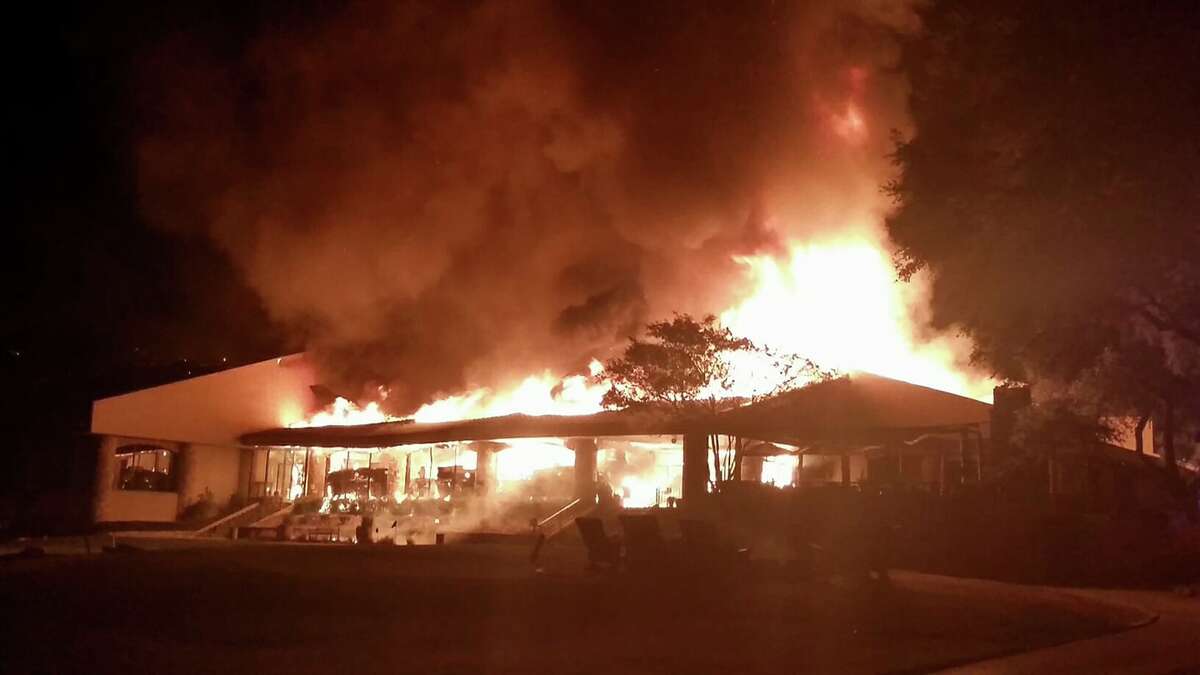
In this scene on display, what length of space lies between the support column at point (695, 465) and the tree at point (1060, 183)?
33.5 ft

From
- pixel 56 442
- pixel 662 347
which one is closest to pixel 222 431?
pixel 56 442

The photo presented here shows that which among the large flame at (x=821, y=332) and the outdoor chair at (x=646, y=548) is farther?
the large flame at (x=821, y=332)

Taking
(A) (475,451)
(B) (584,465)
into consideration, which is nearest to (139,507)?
(A) (475,451)

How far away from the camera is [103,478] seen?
115 feet

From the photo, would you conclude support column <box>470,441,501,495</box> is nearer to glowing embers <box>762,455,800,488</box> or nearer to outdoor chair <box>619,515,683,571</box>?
glowing embers <box>762,455,800,488</box>

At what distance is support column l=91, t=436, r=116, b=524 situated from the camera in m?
34.7

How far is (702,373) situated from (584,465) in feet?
20.6

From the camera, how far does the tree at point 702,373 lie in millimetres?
25781

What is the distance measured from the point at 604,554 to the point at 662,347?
7839 millimetres

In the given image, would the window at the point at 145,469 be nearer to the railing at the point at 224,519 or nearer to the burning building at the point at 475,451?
the burning building at the point at 475,451

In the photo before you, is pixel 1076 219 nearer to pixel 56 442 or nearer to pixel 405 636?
pixel 405 636

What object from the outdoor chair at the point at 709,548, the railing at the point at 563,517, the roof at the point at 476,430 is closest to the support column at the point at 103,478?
the roof at the point at 476,430

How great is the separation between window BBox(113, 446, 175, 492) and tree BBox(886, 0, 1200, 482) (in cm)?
2861

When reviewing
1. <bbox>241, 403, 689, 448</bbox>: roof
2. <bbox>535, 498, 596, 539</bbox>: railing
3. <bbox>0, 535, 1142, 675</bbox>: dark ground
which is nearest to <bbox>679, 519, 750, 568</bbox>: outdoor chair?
<bbox>0, 535, 1142, 675</bbox>: dark ground
